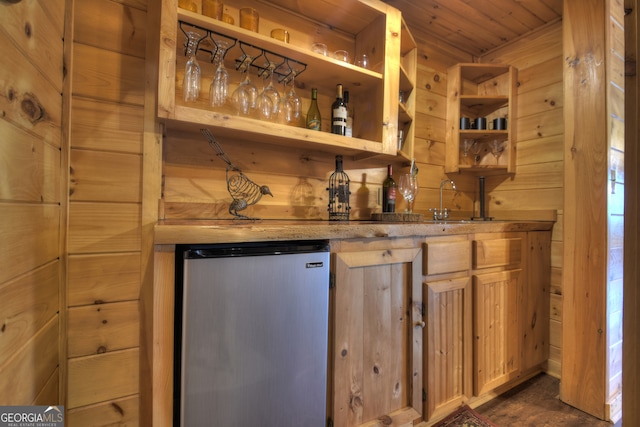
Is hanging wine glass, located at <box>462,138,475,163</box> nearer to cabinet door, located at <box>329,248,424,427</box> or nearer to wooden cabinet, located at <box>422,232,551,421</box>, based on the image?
wooden cabinet, located at <box>422,232,551,421</box>

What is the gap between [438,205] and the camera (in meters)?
2.14

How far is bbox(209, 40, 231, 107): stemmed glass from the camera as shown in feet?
3.87

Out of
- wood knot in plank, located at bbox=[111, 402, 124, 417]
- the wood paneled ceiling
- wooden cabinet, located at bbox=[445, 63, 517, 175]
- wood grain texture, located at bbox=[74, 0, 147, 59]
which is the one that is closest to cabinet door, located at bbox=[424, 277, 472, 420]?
wooden cabinet, located at bbox=[445, 63, 517, 175]

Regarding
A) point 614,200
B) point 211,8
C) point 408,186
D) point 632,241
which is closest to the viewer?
point 632,241

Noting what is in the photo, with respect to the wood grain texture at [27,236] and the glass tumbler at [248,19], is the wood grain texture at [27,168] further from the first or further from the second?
the glass tumbler at [248,19]

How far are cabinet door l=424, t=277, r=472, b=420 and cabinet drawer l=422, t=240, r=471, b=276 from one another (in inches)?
2.3

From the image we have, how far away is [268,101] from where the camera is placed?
132 centimetres

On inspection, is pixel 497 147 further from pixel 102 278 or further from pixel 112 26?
pixel 102 278

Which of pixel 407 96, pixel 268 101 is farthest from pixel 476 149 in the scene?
pixel 268 101

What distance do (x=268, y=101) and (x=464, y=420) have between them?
5.86 feet

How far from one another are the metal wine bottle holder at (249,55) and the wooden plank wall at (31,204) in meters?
0.46

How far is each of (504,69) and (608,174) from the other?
1148 mm

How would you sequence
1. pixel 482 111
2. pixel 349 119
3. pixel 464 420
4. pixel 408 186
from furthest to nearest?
pixel 482 111 < pixel 408 186 < pixel 349 119 < pixel 464 420

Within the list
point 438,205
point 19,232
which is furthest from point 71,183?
point 438,205
